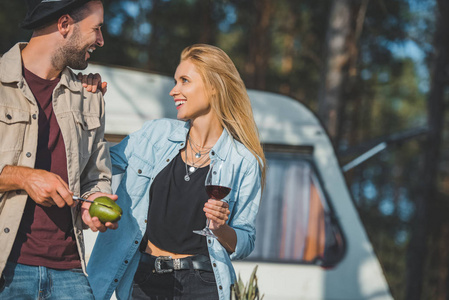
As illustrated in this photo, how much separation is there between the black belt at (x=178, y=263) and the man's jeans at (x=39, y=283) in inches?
18.0

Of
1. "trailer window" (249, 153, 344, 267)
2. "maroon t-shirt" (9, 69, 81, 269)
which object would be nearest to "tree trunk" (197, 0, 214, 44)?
"trailer window" (249, 153, 344, 267)

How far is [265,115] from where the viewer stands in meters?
5.39

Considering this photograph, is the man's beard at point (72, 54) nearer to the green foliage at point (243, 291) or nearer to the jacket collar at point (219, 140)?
the jacket collar at point (219, 140)

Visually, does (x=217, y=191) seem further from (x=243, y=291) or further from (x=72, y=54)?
(x=72, y=54)

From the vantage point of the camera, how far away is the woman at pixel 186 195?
3.03m

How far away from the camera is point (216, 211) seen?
270 centimetres

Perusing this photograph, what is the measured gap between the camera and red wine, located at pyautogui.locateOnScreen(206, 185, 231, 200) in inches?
109

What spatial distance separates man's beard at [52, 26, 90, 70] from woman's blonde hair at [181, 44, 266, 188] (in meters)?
0.70

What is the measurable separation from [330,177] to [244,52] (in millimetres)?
15183

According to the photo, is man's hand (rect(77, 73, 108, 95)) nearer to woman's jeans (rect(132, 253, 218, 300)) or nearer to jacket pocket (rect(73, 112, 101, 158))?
jacket pocket (rect(73, 112, 101, 158))

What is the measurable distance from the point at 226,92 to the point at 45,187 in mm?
1278

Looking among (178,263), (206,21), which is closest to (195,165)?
(178,263)

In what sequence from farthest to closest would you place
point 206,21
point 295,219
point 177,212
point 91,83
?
point 206,21 → point 295,219 → point 177,212 → point 91,83

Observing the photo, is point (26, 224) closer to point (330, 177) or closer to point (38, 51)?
point (38, 51)
